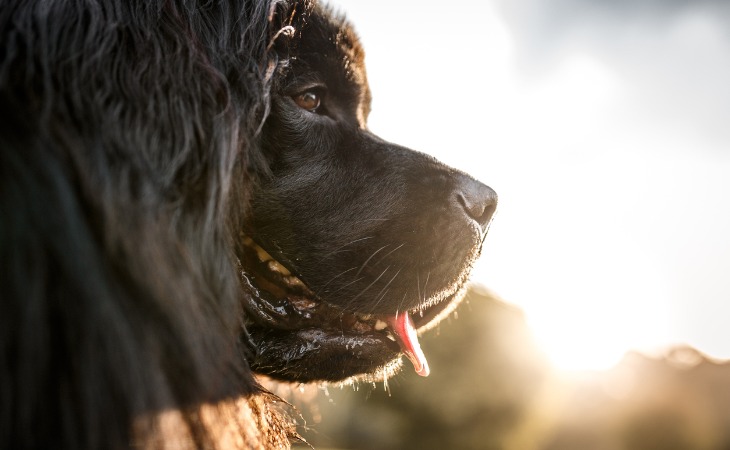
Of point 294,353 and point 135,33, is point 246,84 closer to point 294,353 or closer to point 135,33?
point 135,33

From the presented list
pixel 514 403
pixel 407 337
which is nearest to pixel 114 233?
pixel 407 337

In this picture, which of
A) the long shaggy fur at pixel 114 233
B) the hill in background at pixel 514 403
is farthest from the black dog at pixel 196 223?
the hill in background at pixel 514 403

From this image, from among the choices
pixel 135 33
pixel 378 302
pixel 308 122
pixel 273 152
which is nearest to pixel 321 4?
pixel 308 122

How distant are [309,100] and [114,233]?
1.33 meters

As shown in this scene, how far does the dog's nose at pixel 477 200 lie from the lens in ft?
7.20

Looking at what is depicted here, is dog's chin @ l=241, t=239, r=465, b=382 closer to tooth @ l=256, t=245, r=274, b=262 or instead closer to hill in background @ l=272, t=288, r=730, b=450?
tooth @ l=256, t=245, r=274, b=262

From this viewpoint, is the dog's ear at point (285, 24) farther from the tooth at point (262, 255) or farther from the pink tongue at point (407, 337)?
the pink tongue at point (407, 337)

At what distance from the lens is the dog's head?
209 cm

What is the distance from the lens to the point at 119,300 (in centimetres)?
112

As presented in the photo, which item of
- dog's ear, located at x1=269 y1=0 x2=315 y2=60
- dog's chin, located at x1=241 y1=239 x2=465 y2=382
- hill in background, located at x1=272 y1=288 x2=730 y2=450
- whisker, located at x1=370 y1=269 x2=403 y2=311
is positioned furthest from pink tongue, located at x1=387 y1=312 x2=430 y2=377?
hill in background, located at x1=272 y1=288 x2=730 y2=450

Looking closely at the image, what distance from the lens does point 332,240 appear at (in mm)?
2141

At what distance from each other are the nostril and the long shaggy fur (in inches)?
37.8

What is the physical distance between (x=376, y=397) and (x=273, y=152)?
604 cm

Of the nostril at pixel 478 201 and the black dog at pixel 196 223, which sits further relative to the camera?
the nostril at pixel 478 201
